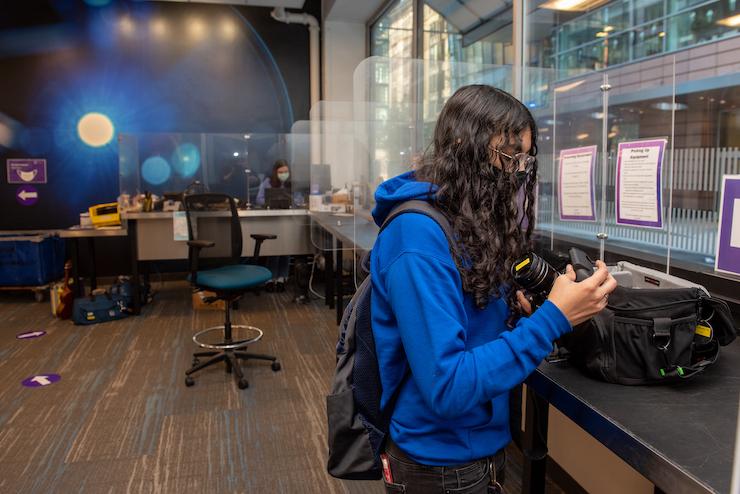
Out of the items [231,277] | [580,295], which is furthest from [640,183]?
[231,277]

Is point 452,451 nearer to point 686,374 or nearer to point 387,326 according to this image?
point 387,326

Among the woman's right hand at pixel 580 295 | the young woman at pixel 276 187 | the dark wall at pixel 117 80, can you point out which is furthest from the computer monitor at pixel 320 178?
the woman's right hand at pixel 580 295

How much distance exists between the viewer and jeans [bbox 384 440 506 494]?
3.38 feet

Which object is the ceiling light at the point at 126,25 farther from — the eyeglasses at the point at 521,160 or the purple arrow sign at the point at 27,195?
the eyeglasses at the point at 521,160

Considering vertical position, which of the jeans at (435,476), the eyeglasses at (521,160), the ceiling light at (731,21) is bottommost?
the jeans at (435,476)

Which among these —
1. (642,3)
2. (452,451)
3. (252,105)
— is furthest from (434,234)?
(252,105)

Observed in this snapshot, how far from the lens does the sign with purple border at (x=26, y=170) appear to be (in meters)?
5.82

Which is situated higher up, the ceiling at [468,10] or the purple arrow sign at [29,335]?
the ceiling at [468,10]

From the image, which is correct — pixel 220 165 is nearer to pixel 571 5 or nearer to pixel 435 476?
pixel 571 5

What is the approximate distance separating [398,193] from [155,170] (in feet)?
17.7

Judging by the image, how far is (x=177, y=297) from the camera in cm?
551

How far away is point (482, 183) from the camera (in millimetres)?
991

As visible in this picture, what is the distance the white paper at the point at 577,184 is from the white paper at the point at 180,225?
3.48 meters

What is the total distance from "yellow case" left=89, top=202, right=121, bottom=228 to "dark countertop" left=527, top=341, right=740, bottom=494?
4591 millimetres
